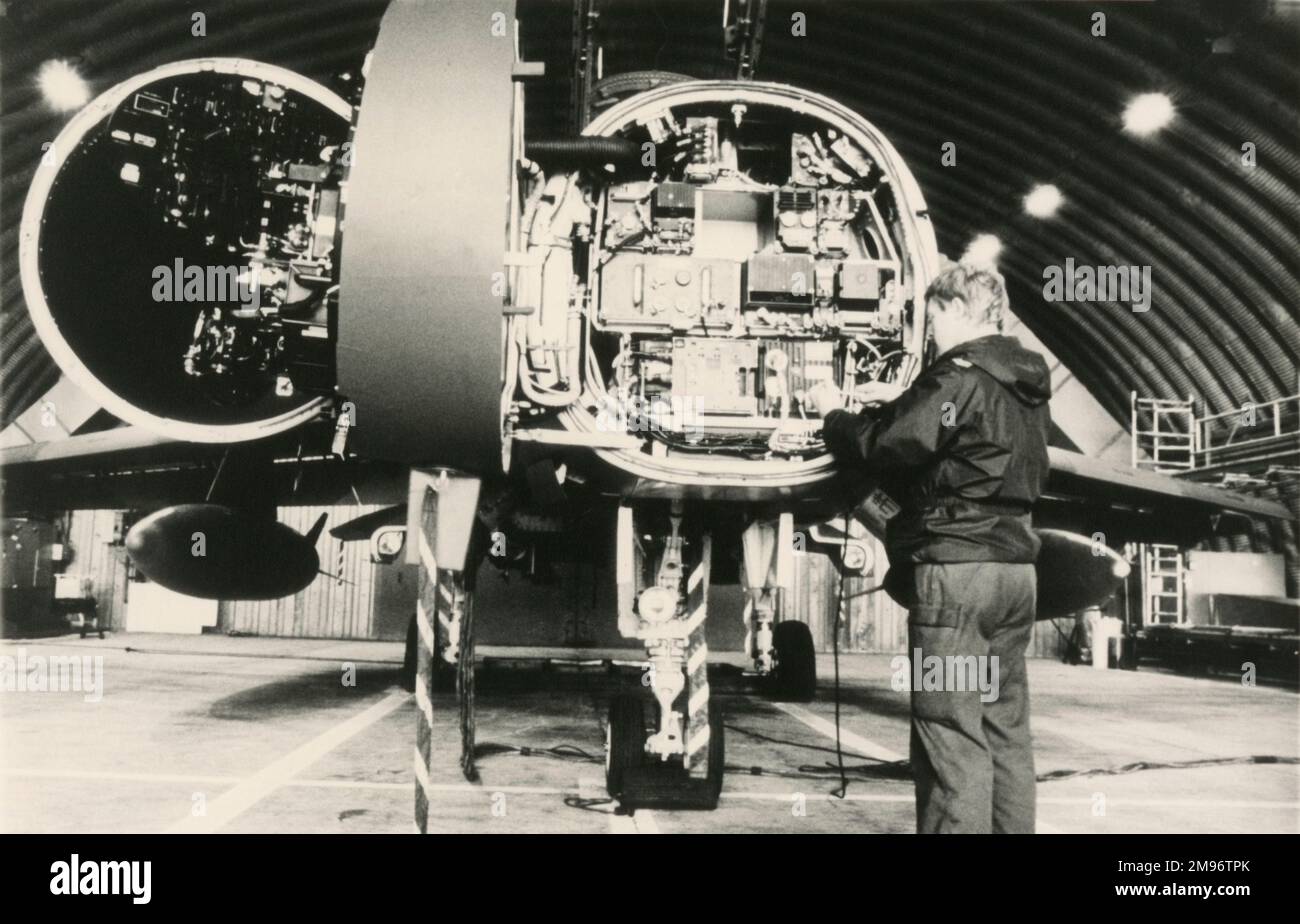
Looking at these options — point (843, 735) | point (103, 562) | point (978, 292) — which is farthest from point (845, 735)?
point (103, 562)

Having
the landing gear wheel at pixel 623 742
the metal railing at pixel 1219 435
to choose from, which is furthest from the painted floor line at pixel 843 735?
the metal railing at pixel 1219 435

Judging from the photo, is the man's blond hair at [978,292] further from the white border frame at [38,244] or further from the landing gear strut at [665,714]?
the white border frame at [38,244]

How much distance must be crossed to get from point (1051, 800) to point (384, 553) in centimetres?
548

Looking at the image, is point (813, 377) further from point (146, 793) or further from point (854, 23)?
point (854, 23)

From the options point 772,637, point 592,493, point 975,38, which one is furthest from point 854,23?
point 592,493

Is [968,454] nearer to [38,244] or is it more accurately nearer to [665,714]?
[665,714]

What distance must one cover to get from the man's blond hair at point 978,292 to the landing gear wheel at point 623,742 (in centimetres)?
221

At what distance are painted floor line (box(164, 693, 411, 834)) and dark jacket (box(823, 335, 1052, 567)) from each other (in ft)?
9.01

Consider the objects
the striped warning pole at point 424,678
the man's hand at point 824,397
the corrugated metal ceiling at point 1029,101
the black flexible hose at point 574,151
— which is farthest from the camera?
the corrugated metal ceiling at point 1029,101

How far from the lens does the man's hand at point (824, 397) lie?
3686 mm

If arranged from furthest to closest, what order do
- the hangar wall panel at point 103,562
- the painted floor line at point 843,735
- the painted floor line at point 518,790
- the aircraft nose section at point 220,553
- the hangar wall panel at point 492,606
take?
the hangar wall panel at point 103,562, the hangar wall panel at point 492,606, the aircraft nose section at point 220,553, the painted floor line at point 843,735, the painted floor line at point 518,790

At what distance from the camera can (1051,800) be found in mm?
4527

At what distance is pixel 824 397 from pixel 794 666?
5.55 metres

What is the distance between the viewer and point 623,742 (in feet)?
13.6
